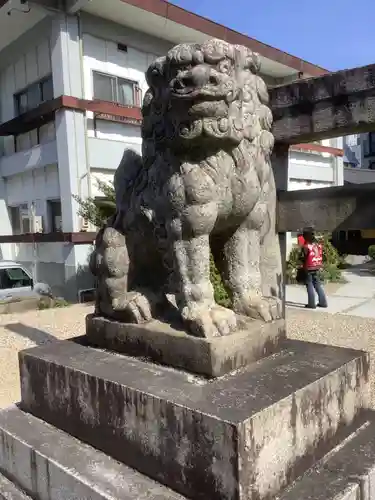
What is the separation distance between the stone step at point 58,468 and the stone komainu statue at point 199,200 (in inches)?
24.2

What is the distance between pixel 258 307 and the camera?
82.5 inches

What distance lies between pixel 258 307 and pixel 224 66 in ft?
3.42

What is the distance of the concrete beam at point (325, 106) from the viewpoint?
9.20ft

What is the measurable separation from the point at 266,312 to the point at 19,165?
9988mm

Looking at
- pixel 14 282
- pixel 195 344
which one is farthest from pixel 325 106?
pixel 14 282

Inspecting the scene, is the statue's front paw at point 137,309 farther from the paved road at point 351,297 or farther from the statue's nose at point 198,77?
the paved road at point 351,297

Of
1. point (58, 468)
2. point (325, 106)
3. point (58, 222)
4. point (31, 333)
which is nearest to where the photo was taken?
point (58, 468)

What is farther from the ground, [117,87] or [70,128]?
[117,87]

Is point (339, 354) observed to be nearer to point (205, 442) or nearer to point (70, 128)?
point (205, 442)

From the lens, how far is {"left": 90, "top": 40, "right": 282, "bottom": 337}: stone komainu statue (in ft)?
6.15

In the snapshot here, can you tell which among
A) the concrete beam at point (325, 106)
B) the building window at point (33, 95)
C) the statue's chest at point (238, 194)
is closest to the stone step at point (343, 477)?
the statue's chest at point (238, 194)

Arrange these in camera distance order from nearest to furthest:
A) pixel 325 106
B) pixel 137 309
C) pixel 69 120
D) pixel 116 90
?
pixel 137 309, pixel 325 106, pixel 69 120, pixel 116 90

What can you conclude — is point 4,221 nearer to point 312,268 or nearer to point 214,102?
point 312,268

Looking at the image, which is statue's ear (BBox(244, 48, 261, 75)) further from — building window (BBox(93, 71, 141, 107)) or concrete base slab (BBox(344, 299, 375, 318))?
building window (BBox(93, 71, 141, 107))
